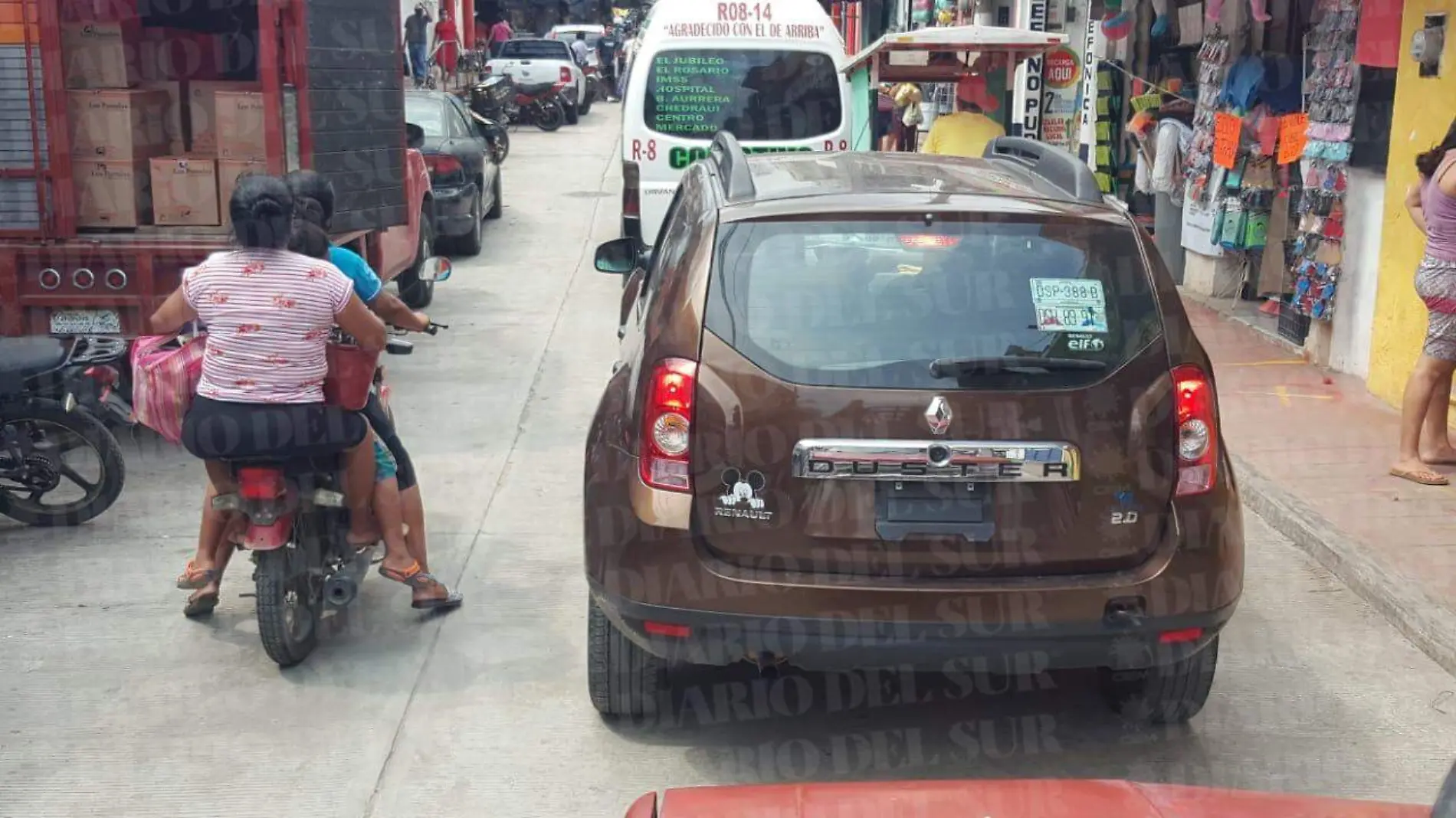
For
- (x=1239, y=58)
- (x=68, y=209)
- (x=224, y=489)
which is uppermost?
(x=1239, y=58)

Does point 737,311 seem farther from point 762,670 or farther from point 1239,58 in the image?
point 1239,58

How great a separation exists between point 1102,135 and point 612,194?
774 centimetres

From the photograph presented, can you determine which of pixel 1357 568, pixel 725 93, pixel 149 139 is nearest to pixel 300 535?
pixel 1357 568

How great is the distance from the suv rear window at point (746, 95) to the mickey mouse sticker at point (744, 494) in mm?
8301

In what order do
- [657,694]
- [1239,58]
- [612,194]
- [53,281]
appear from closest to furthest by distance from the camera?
1. [657,694]
2. [53,281]
3. [1239,58]
4. [612,194]

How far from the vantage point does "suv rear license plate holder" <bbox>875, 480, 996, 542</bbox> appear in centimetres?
404

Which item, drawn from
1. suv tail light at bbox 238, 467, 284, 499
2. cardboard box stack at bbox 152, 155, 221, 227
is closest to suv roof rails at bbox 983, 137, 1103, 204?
suv tail light at bbox 238, 467, 284, 499

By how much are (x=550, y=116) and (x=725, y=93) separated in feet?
62.3

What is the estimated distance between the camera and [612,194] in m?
19.9

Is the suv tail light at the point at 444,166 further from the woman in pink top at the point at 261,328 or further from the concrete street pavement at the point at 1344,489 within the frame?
the woman in pink top at the point at 261,328

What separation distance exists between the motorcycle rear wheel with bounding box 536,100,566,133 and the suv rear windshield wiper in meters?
27.2

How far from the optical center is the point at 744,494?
4.05m

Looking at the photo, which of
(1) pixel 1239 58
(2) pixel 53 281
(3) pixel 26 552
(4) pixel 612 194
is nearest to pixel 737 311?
(3) pixel 26 552

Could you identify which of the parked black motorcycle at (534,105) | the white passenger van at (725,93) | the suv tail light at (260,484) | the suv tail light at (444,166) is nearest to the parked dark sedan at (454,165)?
the suv tail light at (444,166)
